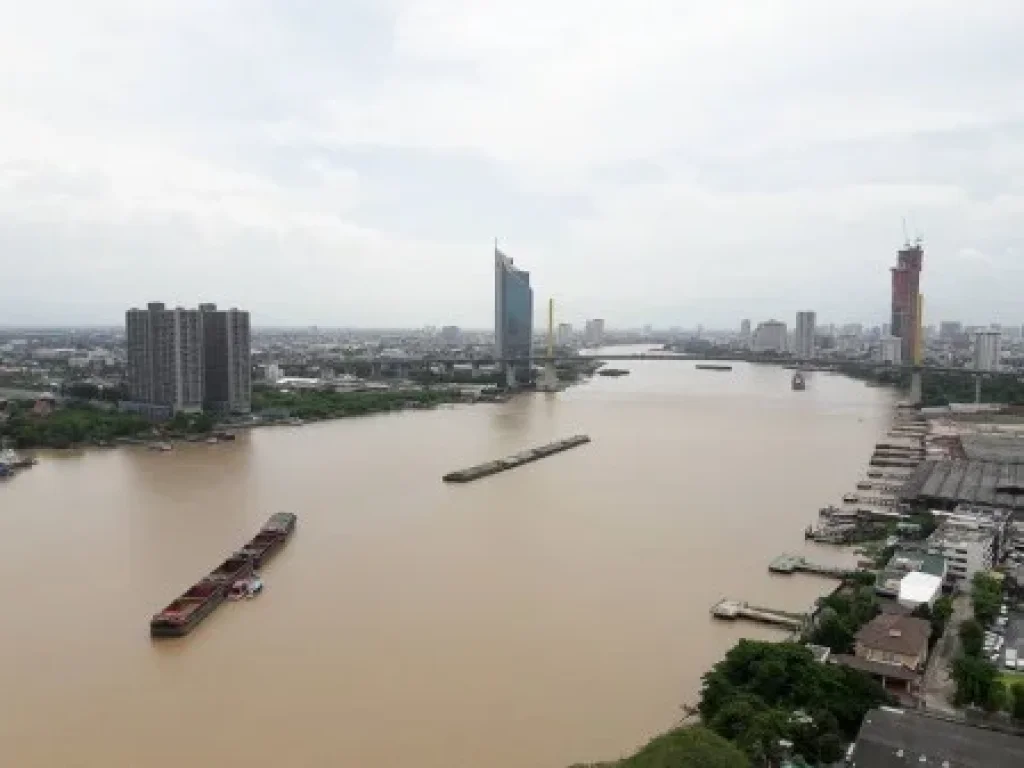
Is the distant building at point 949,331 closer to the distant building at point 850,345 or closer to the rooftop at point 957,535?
the distant building at point 850,345

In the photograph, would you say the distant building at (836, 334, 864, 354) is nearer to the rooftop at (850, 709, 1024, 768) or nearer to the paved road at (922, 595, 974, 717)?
the paved road at (922, 595, 974, 717)

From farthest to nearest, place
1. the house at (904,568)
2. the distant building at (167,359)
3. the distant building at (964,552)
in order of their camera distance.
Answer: the distant building at (167,359) → the distant building at (964,552) → the house at (904,568)

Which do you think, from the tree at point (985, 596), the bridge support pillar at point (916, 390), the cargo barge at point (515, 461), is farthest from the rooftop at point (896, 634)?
the bridge support pillar at point (916, 390)

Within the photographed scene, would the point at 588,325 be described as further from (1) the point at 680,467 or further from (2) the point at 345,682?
(2) the point at 345,682

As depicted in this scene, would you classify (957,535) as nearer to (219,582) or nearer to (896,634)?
(896,634)

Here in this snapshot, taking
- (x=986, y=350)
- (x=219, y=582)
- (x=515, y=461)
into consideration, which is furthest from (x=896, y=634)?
(x=986, y=350)

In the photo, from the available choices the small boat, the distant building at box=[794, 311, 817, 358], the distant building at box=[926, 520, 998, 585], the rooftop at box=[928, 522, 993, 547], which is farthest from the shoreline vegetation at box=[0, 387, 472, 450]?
the distant building at box=[794, 311, 817, 358]
